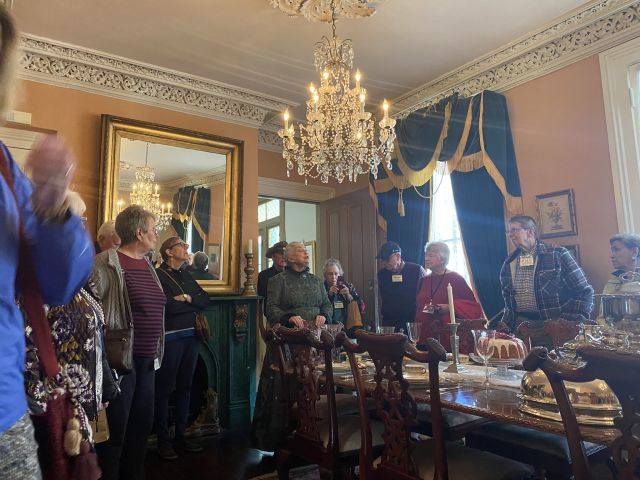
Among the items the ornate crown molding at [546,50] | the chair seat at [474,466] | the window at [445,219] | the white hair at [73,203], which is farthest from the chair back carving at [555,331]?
the white hair at [73,203]

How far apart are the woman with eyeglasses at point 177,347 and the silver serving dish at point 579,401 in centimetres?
223

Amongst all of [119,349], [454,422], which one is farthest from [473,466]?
[119,349]

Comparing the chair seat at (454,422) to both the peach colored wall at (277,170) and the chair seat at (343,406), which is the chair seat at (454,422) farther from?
the peach colored wall at (277,170)

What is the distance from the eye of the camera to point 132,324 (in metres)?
2.20

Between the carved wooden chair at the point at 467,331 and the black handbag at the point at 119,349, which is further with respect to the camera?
the carved wooden chair at the point at 467,331

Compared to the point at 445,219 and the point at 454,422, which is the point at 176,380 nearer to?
the point at 454,422

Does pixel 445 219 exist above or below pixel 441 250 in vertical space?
above

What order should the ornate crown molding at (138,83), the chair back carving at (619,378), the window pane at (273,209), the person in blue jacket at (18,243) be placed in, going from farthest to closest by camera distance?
the window pane at (273,209), the ornate crown molding at (138,83), the chair back carving at (619,378), the person in blue jacket at (18,243)

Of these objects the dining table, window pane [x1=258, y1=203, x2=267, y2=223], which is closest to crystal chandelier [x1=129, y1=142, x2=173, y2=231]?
the dining table

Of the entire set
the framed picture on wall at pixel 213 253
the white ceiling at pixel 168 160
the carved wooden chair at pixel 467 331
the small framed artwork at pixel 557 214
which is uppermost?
the white ceiling at pixel 168 160

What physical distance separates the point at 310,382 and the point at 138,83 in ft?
9.81

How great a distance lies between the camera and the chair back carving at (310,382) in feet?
6.10

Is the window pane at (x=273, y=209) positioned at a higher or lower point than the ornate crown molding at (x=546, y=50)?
lower

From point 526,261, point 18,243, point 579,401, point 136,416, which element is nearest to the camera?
point 18,243
